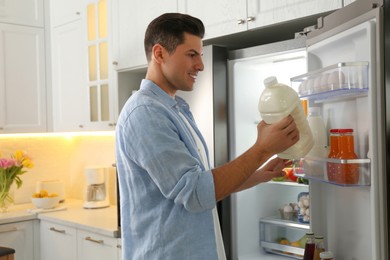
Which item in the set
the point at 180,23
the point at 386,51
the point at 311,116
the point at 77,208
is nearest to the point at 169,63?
the point at 180,23

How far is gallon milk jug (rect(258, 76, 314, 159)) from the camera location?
1.33 meters

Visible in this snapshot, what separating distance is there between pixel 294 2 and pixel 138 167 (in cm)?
97

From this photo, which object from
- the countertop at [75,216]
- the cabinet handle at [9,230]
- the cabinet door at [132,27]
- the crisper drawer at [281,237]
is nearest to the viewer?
the crisper drawer at [281,237]

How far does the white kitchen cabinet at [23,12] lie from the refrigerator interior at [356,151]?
2.69 meters

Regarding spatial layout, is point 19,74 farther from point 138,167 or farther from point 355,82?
point 355,82

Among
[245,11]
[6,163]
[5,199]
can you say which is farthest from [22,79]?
[245,11]

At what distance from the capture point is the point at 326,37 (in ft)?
4.86

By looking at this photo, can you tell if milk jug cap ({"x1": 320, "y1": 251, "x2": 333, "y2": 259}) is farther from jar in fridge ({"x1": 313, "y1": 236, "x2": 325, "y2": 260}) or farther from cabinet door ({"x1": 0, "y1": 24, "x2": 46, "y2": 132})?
cabinet door ({"x1": 0, "y1": 24, "x2": 46, "y2": 132})

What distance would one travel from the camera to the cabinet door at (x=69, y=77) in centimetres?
343

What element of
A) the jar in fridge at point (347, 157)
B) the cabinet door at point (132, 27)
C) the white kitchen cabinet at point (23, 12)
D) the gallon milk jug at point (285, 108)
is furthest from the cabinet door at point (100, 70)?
the jar in fridge at point (347, 157)

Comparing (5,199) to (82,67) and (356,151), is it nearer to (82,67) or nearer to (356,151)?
(82,67)

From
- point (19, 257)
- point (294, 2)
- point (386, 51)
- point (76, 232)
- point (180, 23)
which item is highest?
point (294, 2)

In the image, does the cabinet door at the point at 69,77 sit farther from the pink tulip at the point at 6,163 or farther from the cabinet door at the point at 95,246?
the cabinet door at the point at 95,246

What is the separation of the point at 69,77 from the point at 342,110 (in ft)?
8.30
